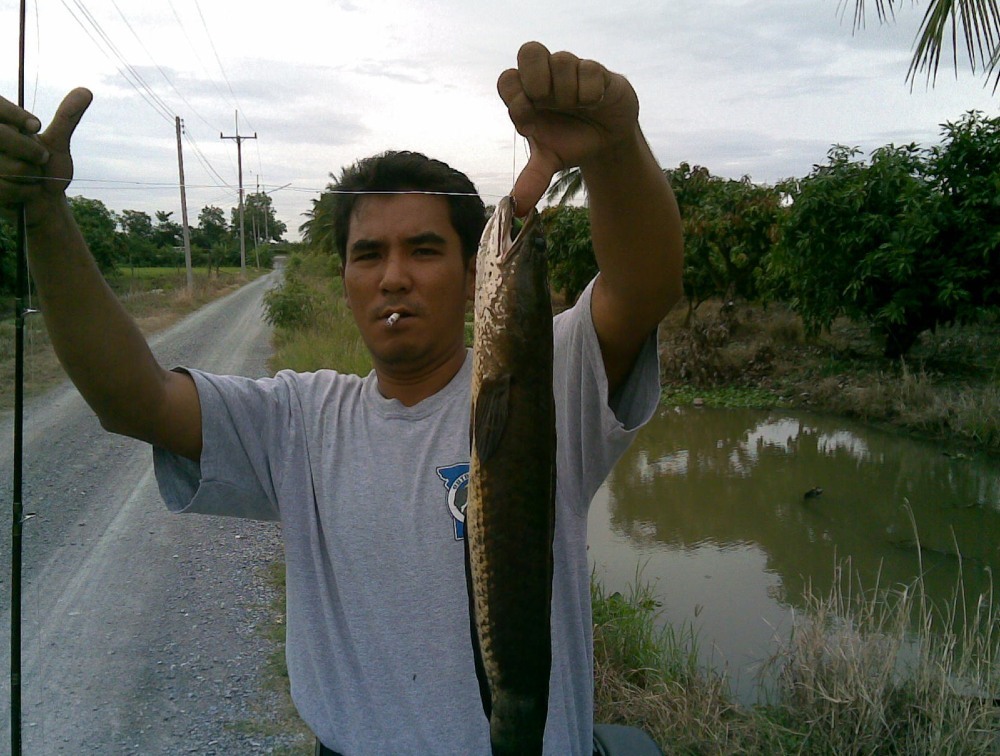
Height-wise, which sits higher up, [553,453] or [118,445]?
[553,453]

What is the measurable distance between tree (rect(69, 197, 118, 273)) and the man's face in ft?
44.9

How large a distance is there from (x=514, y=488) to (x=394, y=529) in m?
0.52

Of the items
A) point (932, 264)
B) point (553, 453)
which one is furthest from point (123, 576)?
point (932, 264)

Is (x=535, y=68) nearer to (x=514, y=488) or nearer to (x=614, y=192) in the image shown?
(x=614, y=192)

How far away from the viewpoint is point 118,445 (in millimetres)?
9531

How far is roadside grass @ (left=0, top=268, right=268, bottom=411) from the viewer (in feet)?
23.6

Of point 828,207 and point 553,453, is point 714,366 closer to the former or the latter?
point 828,207

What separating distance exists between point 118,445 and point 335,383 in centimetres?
863

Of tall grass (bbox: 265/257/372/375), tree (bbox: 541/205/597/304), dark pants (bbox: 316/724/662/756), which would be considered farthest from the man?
tree (bbox: 541/205/597/304)

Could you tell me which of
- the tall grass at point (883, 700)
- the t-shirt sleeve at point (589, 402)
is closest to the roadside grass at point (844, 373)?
the tall grass at point (883, 700)

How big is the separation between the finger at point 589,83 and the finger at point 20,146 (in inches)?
48.0

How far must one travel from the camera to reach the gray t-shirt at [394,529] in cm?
183

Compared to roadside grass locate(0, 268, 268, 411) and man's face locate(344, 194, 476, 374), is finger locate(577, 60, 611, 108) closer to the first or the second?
man's face locate(344, 194, 476, 374)

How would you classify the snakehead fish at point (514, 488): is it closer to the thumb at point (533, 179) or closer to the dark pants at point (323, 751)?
the thumb at point (533, 179)
